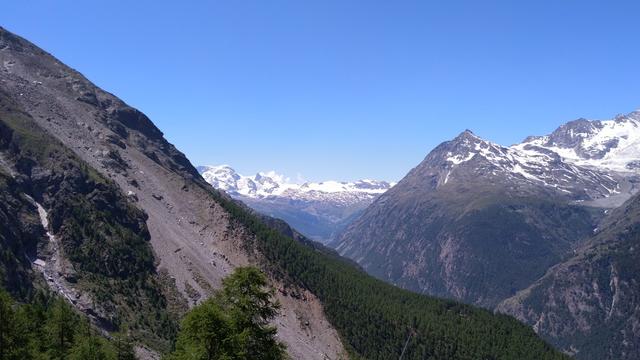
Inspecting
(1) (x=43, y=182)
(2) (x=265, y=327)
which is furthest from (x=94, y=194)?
→ (2) (x=265, y=327)

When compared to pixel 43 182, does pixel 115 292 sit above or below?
below

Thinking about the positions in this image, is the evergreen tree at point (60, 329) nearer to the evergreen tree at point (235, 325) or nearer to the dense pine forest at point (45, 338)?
the dense pine forest at point (45, 338)

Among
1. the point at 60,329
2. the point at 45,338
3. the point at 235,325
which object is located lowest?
the point at 45,338

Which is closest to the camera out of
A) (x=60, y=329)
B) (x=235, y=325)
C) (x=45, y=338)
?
(x=235, y=325)

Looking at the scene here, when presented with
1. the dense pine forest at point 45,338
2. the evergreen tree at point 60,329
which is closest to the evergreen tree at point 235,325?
the dense pine forest at point 45,338

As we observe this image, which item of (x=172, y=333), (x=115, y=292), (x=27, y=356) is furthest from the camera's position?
(x=115, y=292)

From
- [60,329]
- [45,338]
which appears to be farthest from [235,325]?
[45,338]

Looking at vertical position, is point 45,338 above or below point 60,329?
below

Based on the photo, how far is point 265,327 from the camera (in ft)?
147

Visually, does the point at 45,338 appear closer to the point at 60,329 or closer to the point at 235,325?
the point at 60,329

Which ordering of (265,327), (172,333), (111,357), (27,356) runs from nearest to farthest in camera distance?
(265,327) < (27,356) < (111,357) < (172,333)

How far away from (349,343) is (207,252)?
55356 millimetres

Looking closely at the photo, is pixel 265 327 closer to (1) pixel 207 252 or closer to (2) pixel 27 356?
(2) pixel 27 356

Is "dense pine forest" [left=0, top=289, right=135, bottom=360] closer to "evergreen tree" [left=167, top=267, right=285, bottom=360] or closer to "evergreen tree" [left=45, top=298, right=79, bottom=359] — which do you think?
"evergreen tree" [left=45, top=298, right=79, bottom=359]
